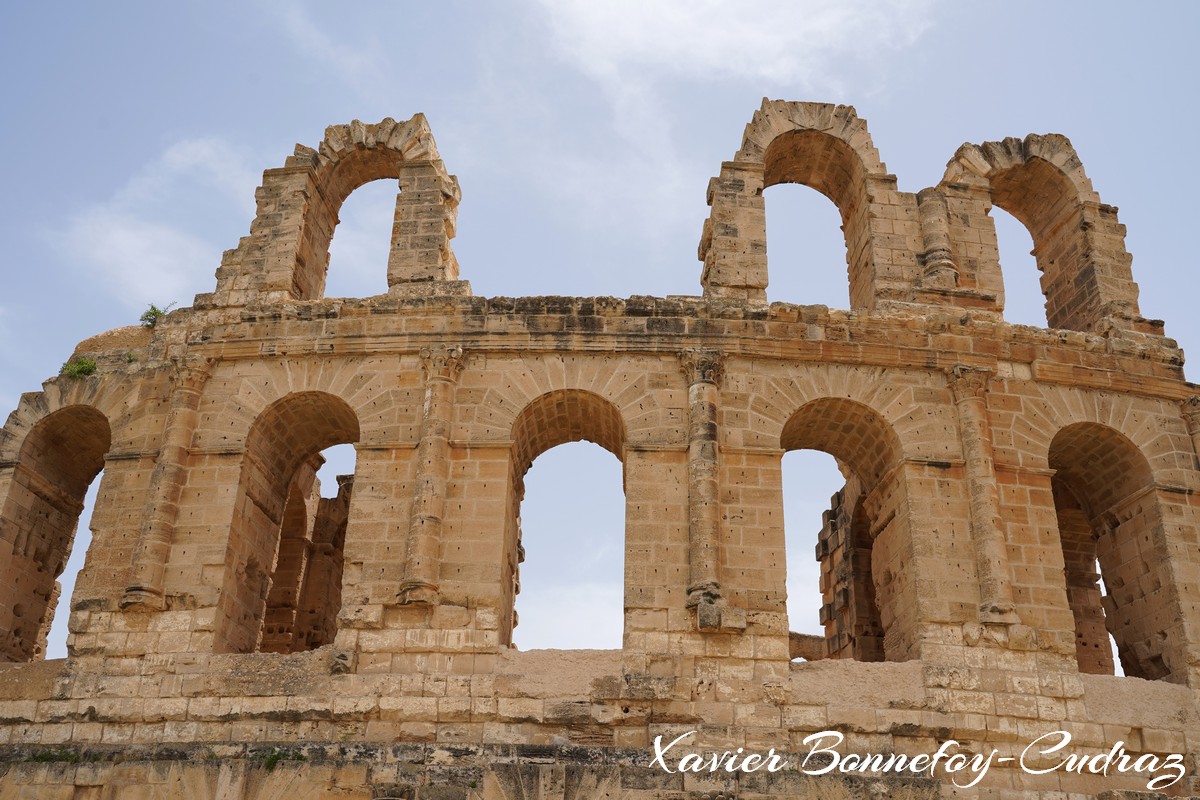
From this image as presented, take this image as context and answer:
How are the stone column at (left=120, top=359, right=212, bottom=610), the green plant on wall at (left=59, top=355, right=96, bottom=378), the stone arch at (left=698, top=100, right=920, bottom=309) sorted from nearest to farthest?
the stone column at (left=120, top=359, right=212, bottom=610) → the green plant on wall at (left=59, top=355, right=96, bottom=378) → the stone arch at (left=698, top=100, right=920, bottom=309)

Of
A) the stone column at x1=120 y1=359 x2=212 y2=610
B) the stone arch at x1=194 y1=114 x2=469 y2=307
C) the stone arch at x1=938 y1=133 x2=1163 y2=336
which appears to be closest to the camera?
the stone column at x1=120 y1=359 x2=212 y2=610

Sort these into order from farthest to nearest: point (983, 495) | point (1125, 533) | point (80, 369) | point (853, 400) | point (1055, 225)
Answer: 1. point (1055, 225)
2. point (80, 369)
3. point (1125, 533)
4. point (853, 400)
5. point (983, 495)

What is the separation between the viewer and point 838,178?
15.9m

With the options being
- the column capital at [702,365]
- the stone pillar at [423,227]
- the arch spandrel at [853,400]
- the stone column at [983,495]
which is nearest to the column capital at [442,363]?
the stone pillar at [423,227]

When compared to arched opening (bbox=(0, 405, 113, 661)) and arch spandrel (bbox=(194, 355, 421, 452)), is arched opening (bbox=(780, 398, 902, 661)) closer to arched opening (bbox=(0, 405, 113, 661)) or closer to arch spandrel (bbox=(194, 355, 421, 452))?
arch spandrel (bbox=(194, 355, 421, 452))

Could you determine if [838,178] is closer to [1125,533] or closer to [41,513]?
[1125,533]

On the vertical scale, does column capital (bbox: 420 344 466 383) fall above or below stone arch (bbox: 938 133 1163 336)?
below

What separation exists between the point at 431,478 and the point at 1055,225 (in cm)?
963

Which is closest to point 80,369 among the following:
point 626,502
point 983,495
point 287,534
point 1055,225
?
point 287,534

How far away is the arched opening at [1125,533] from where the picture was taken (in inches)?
503

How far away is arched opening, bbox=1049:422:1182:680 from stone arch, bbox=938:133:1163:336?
5.45ft

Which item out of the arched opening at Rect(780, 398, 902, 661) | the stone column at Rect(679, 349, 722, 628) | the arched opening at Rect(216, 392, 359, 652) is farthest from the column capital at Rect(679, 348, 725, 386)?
the arched opening at Rect(216, 392, 359, 652)

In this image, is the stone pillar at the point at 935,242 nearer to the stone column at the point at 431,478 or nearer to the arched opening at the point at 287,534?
the stone column at the point at 431,478

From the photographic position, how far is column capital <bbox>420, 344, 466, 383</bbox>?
1303 cm
